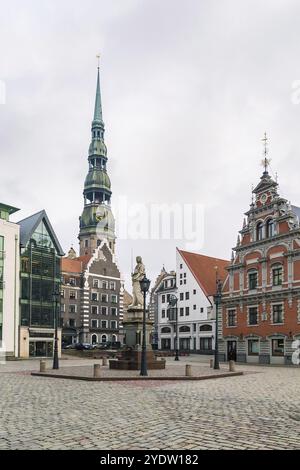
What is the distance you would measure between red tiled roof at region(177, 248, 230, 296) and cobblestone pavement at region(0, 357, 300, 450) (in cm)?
4407

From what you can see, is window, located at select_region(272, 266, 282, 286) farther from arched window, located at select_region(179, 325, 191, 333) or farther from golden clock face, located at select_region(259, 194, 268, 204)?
arched window, located at select_region(179, 325, 191, 333)

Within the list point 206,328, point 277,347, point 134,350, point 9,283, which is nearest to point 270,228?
point 277,347

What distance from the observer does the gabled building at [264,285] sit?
41812 millimetres

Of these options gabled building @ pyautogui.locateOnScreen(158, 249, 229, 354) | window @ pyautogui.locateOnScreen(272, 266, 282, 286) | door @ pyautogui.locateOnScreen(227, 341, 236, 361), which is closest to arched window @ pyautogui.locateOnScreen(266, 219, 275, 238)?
window @ pyautogui.locateOnScreen(272, 266, 282, 286)

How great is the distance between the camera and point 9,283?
165 feet

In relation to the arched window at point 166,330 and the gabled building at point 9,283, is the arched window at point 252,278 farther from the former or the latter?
the arched window at point 166,330

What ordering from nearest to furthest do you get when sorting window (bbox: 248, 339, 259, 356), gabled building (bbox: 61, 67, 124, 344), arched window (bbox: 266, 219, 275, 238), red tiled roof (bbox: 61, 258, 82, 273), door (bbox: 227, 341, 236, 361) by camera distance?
1. window (bbox: 248, 339, 259, 356)
2. arched window (bbox: 266, 219, 275, 238)
3. door (bbox: 227, 341, 236, 361)
4. gabled building (bbox: 61, 67, 124, 344)
5. red tiled roof (bbox: 61, 258, 82, 273)

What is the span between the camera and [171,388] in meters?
19.2

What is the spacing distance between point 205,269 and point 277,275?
2393 centimetres

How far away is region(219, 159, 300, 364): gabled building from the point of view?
4181 cm

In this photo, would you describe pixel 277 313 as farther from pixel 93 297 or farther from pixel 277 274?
pixel 93 297
